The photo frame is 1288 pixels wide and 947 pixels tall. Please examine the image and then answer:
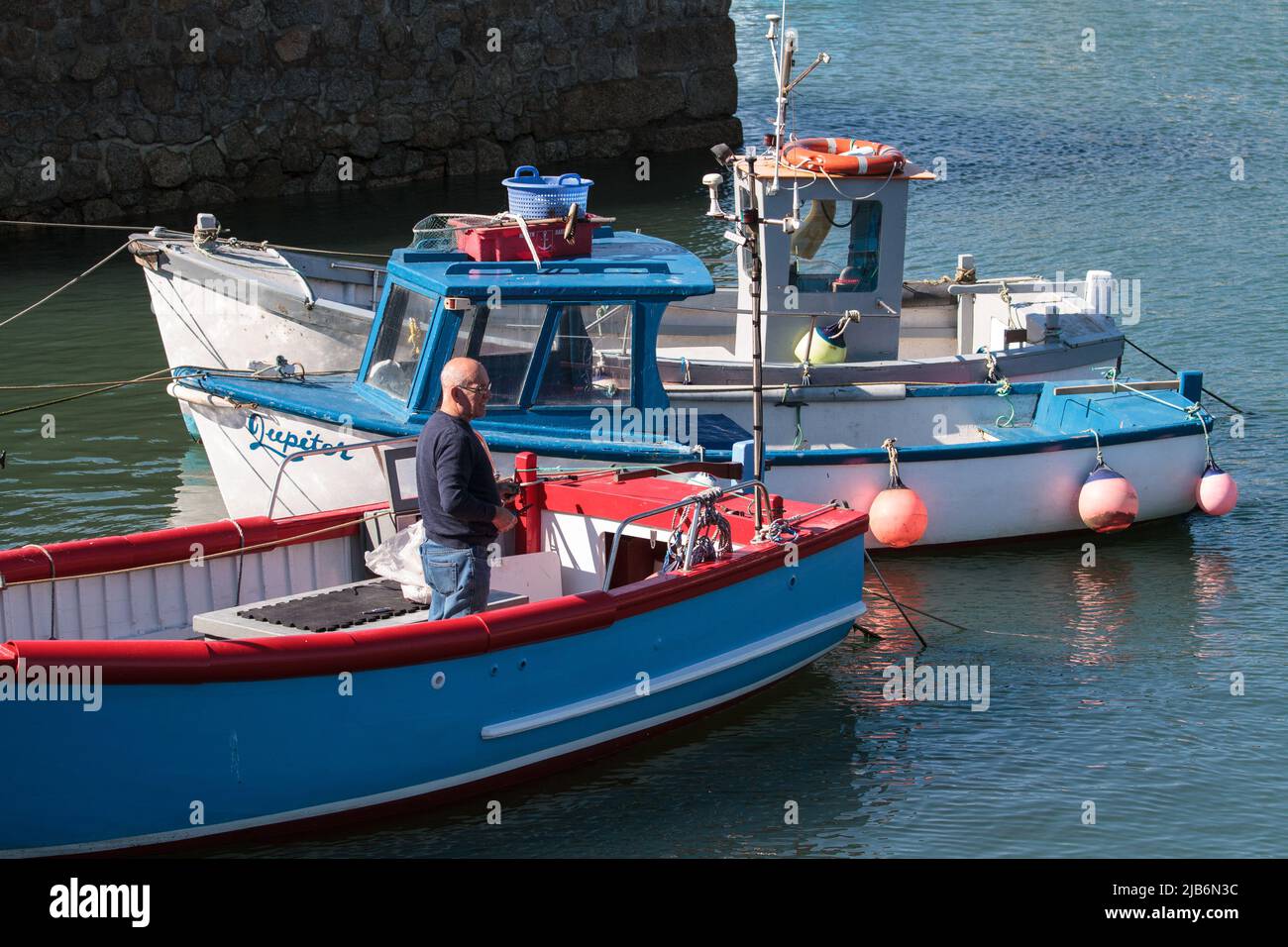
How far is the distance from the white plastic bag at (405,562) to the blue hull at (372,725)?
30.3 inches

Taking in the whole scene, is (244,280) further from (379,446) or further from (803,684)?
(803,684)

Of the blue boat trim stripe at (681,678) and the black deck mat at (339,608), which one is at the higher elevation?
the black deck mat at (339,608)

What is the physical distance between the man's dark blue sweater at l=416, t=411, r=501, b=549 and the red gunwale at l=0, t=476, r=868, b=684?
15.9 inches

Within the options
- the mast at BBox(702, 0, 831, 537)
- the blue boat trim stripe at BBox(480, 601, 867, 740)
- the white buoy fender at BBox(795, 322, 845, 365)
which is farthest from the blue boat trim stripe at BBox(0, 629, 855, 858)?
the white buoy fender at BBox(795, 322, 845, 365)

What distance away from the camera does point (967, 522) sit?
1103cm

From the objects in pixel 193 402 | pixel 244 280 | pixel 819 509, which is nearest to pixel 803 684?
pixel 819 509

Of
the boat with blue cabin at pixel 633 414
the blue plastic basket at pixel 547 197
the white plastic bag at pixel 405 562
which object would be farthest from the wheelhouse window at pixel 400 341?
the white plastic bag at pixel 405 562

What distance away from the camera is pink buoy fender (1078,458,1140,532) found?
10.9 m

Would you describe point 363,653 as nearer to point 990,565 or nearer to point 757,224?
point 757,224

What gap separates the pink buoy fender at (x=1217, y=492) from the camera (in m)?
11.2

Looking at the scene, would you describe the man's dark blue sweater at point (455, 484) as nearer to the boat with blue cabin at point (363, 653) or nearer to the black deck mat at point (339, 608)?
the boat with blue cabin at point (363, 653)

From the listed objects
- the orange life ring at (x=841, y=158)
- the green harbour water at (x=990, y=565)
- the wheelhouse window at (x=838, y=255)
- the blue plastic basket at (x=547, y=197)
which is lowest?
the green harbour water at (x=990, y=565)
